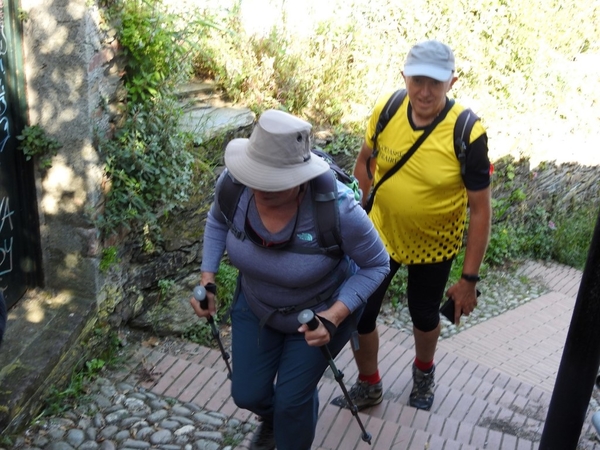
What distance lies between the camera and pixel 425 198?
138 inches

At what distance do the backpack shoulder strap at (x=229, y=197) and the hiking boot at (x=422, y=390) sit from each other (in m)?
1.82

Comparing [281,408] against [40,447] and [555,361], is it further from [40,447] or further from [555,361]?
[555,361]

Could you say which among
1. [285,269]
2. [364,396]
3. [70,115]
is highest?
[70,115]

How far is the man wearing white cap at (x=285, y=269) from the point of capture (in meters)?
2.58

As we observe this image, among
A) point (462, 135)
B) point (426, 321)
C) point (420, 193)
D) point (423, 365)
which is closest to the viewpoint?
point (462, 135)

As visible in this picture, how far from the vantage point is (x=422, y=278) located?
12.2 feet

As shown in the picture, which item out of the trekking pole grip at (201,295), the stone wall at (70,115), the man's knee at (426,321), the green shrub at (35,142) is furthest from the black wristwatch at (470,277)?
the green shrub at (35,142)

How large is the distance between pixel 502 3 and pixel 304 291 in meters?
6.75

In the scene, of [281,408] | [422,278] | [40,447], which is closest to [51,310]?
[40,447]

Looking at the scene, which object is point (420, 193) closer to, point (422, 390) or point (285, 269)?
point (285, 269)

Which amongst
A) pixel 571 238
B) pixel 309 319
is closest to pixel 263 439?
pixel 309 319

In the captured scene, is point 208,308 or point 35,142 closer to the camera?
point 208,308

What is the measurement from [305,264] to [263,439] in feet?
3.12

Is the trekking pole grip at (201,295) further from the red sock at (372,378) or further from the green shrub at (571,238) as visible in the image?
the green shrub at (571,238)
